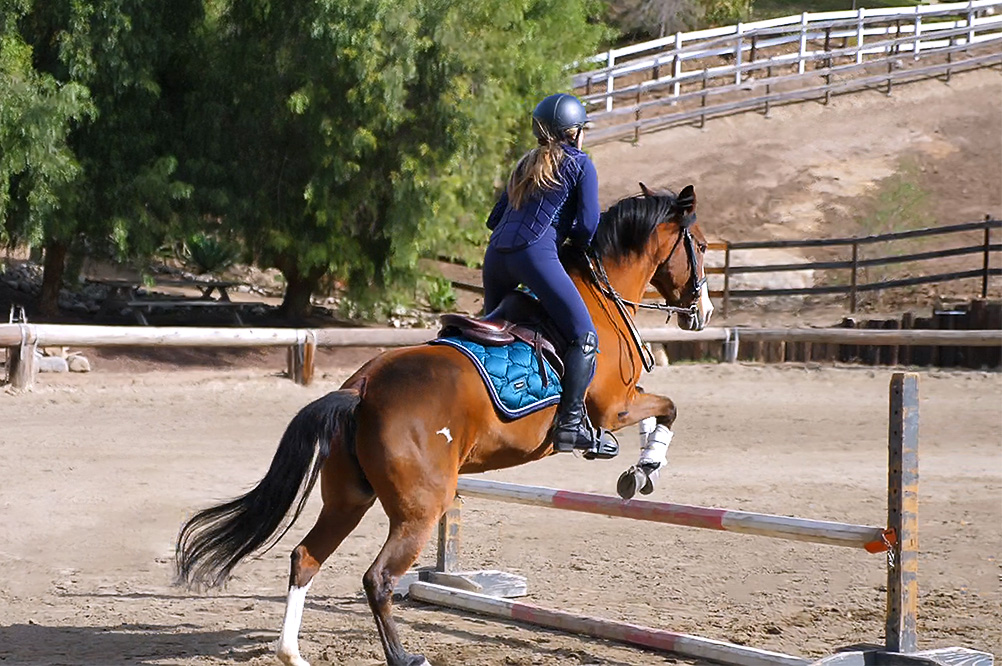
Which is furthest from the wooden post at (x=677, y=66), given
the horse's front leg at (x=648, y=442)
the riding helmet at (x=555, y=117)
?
the riding helmet at (x=555, y=117)

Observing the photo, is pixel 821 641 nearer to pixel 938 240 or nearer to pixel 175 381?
pixel 175 381

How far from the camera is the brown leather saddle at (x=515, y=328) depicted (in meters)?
5.80

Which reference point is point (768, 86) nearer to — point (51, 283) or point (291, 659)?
point (51, 283)

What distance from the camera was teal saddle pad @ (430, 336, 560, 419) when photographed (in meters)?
5.64

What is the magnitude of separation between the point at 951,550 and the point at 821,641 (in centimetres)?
243

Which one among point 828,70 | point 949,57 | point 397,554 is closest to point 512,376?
point 397,554

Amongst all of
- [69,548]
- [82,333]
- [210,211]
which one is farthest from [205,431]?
[210,211]

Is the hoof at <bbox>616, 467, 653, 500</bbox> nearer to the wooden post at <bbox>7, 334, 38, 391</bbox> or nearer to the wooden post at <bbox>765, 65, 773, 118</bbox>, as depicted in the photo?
the wooden post at <bbox>7, 334, 38, 391</bbox>

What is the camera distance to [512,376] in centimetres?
571

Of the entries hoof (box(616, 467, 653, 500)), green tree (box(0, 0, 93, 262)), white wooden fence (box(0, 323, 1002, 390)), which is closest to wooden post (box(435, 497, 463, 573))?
hoof (box(616, 467, 653, 500))

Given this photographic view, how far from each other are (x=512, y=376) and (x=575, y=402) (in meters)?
0.34

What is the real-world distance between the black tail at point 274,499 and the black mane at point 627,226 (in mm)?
1819

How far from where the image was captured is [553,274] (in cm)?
592

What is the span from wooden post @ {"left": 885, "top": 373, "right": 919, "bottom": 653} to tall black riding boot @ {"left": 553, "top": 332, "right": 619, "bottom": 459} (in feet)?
4.52
